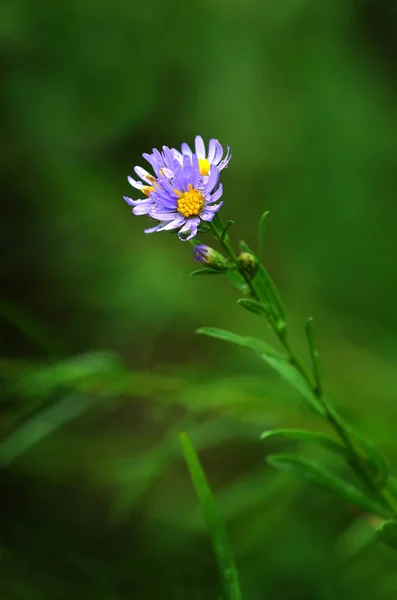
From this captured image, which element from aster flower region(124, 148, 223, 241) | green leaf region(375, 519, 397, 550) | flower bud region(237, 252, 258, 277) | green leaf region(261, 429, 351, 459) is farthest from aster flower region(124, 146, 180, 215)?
green leaf region(375, 519, 397, 550)

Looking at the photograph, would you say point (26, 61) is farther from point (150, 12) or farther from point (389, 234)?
point (389, 234)

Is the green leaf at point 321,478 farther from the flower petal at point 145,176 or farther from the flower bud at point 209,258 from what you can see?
the flower petal at point 145,176

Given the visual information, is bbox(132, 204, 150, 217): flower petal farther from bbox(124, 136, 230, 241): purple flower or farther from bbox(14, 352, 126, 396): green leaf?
bbox(14, 352, 126, 396): green leaf

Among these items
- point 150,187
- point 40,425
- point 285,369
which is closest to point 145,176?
point 150,187

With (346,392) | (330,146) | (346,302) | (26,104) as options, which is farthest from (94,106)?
(346,392)

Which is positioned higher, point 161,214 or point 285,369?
point 161,214

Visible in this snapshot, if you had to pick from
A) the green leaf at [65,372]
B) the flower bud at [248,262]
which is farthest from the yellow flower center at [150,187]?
the green leaf at [65,372]

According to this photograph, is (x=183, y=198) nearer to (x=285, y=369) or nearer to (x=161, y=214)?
(x=161, y=214)
